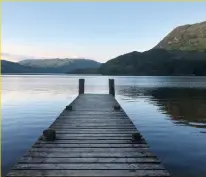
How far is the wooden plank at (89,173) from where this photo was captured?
7.04 meters

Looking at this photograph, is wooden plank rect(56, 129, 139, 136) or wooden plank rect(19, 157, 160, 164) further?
wooden plank rect(56, 129, 139, 136)

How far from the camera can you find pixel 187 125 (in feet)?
70.2

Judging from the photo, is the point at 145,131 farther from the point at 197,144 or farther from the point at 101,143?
the point at 101,143

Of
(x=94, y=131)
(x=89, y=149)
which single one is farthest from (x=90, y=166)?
(x=94, y=131)

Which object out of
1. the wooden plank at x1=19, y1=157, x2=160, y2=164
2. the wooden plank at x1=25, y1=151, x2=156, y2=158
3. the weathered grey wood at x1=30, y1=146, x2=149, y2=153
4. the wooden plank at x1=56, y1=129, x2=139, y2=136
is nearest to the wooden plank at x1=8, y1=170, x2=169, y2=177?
the wooden plank at x1=19, y1=157, x2=160, y2=164

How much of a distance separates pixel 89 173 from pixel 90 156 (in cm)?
132

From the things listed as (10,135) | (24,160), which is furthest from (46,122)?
(24,160)

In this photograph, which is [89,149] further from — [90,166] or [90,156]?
[90,166]

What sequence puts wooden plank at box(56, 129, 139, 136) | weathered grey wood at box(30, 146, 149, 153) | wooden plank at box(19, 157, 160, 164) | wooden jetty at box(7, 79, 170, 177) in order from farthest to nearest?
wooden plank at box(56, 129, 139, 136) < weathered grey wood at box(30, 146, 149, 153) < wooden plank at box(19, 157, 160, 164) < wooden jetty at box(7, 79, 170, 177)

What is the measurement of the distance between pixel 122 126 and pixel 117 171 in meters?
6.06

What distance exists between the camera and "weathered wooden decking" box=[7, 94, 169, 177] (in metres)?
7.27

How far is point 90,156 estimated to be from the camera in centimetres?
851

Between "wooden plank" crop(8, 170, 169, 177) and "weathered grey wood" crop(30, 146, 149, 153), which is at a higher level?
"weathered grey wood" crop(30, 146, 149, 153)

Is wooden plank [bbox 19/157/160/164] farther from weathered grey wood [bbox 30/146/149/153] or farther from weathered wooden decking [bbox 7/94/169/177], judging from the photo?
weathered grey wood [bbox 30/146/149/153]
